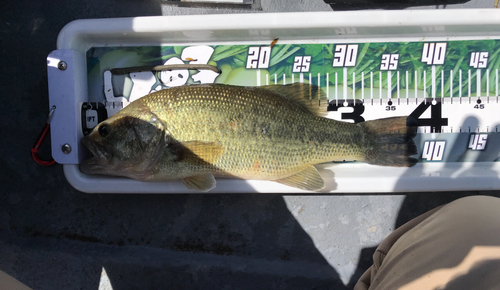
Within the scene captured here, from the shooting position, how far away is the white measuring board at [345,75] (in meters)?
1.72

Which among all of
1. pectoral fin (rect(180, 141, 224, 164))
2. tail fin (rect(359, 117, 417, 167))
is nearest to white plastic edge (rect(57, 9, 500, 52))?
tail fin (rect(359, 117, 417, 167))

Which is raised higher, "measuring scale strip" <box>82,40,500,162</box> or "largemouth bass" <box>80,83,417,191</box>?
"measuring scale strip" <box>82,40,500,162</box>

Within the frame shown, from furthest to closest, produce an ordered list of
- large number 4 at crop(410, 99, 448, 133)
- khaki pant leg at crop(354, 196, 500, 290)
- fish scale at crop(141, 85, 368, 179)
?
large number 4 at crop(410, 99, 448, 133), fish scale at crop(141, 85, 368, 179), khaki pant leg at crop(354, 196, 500, 290)

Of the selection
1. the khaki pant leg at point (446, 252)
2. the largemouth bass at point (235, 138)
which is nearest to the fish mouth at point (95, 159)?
the largemouth bass at point (235, 138)

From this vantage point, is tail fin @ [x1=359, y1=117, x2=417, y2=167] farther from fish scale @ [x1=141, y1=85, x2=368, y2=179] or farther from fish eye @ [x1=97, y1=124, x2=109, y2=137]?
fish eye @ [x1=97, y1=124, x2=109, y2=137]

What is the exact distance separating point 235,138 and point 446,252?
1.07 m

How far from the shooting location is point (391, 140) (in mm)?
1661

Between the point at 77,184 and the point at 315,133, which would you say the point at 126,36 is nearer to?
the point at 77,184

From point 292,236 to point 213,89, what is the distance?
1070 millimetres

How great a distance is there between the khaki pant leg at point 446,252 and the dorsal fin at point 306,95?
782mm

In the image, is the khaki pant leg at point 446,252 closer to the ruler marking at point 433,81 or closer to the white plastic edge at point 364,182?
the white plastic edge at point 364,182

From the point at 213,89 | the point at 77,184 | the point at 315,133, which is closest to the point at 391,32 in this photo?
the point at 315,133

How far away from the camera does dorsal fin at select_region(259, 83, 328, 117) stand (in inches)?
65.4

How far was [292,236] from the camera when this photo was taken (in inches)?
77.5
